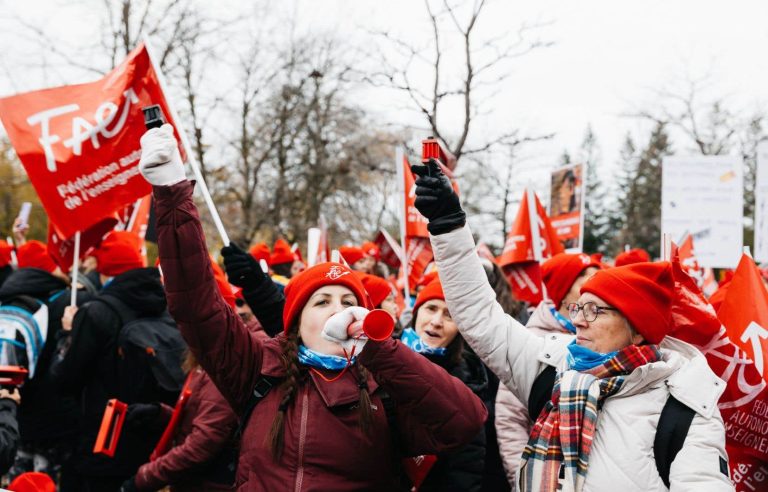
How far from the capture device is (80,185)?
4176mm

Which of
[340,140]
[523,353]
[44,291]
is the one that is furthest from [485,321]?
[340,140]

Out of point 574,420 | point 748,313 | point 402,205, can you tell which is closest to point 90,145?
point 402,205

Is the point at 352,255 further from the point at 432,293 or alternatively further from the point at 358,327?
the point at 358,327

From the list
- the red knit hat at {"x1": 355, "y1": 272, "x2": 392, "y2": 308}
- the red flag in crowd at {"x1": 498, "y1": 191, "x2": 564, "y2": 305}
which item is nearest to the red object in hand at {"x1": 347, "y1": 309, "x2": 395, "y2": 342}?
the red knit hat at {"x1": 355, "y1": 272, "x2": 392, "y2": 308}

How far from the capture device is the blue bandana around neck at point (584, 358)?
2582mm

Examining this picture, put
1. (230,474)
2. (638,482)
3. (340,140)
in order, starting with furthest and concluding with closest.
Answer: (340,140)
(230,474)
(638,482)

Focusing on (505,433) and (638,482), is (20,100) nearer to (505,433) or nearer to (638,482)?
(505,433)

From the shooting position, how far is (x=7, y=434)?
2.99 m

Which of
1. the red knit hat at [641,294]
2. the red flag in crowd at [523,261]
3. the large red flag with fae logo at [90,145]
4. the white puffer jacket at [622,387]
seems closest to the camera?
the white puffer jacket at [622,387]

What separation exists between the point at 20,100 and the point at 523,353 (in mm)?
3389

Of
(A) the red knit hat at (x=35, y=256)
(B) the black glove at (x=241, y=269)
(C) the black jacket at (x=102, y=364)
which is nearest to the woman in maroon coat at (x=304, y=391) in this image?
(B) the black glove at (x=241, y=269)

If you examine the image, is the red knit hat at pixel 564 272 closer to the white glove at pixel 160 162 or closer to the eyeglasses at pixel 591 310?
the eyeglasses at pixel 591 310

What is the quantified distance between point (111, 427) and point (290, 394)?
1.96m

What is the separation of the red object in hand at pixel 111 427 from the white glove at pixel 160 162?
6.61ft
